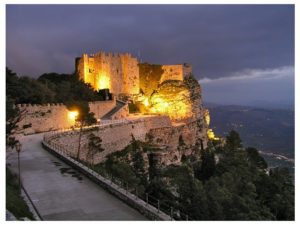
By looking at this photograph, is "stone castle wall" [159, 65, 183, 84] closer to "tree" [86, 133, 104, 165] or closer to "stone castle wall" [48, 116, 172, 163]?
"stone castle wall" [48, 116, 172, 163]

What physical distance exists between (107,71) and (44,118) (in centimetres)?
1601

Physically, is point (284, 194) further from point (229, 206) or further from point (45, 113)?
point (45, 113)

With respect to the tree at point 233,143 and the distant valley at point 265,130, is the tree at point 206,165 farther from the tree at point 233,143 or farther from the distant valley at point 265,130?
the distant valley at point 265,130

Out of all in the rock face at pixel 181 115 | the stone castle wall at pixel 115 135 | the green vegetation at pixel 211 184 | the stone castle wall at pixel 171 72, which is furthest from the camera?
the stone castle wall at pixel 171 72

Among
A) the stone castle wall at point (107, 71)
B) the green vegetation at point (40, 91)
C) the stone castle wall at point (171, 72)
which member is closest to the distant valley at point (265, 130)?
the stone castle wall at point (171, 72)

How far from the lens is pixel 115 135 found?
87.7ft

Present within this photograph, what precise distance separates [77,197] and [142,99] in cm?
3330

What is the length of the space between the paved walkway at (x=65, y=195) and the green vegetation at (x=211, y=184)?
1.91 meters

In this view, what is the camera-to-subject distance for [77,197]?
35.4ft

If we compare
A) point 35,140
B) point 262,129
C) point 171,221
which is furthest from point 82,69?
point 262,129

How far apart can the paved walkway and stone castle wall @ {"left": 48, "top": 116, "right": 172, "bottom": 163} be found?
560 centimetres

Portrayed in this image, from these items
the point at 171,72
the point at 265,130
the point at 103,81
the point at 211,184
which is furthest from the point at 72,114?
the point at 265,130

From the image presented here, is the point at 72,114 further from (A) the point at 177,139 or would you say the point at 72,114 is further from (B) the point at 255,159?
(B) the point at 255,159

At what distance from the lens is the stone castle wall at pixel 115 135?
71.1 feet
